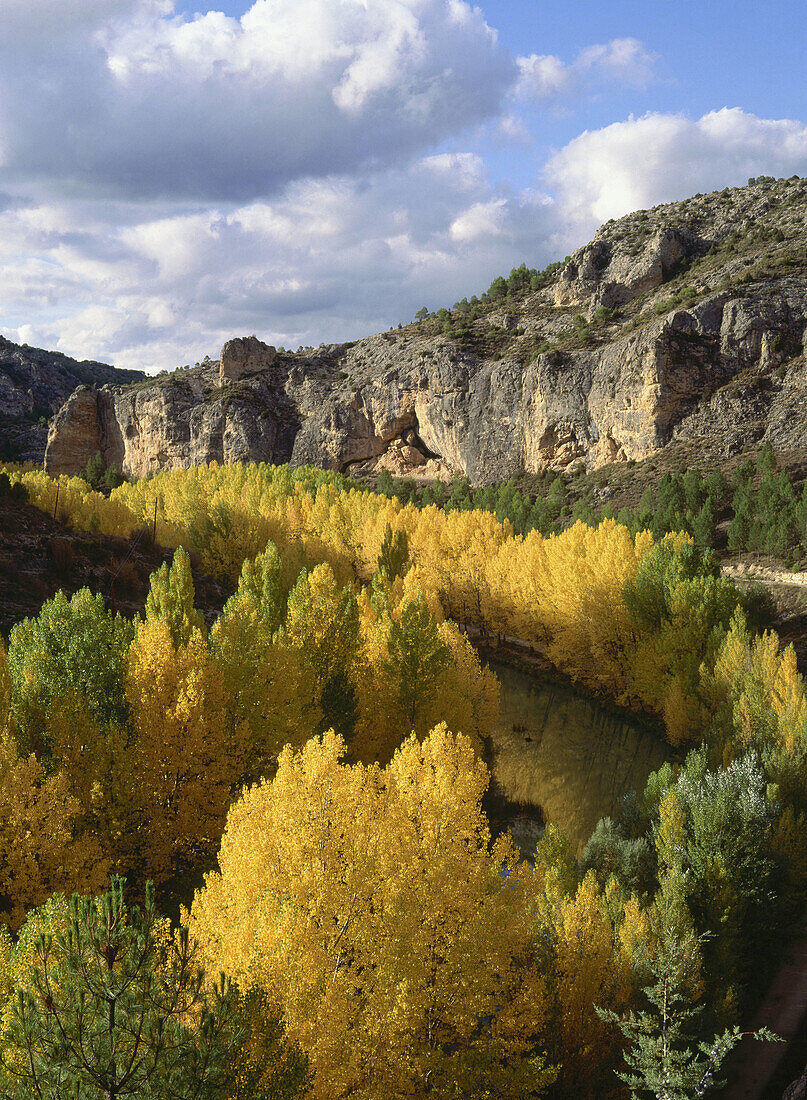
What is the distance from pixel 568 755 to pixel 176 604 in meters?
23.3

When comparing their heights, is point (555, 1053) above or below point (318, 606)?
below

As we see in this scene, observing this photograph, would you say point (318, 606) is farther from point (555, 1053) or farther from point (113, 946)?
point (113, 946)

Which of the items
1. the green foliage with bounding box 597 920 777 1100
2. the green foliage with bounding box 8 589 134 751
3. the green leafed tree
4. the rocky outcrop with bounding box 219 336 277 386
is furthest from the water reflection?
the rocky outcrop with bounding box 219 336 277 386

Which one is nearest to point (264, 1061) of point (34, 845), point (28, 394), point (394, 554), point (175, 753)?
point (34, 845)

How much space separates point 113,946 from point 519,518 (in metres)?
80.3

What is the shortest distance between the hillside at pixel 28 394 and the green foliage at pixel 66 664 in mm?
123696

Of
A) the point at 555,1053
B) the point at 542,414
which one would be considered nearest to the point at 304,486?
the point at 542,414

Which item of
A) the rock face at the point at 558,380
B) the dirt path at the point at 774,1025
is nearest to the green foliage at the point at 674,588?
the dirt path at the point at 774,1025

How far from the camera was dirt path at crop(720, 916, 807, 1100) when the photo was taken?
19.2 m

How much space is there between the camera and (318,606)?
32.2 metres

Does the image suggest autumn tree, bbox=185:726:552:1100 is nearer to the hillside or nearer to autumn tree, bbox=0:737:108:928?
autumn tree, bbox=0:737:108:928

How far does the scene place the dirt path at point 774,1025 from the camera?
1922 centimetres

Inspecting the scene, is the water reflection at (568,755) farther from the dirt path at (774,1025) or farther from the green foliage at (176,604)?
the green foliage at (176,604)

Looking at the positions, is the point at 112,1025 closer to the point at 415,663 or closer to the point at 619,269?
the point at 415,663
